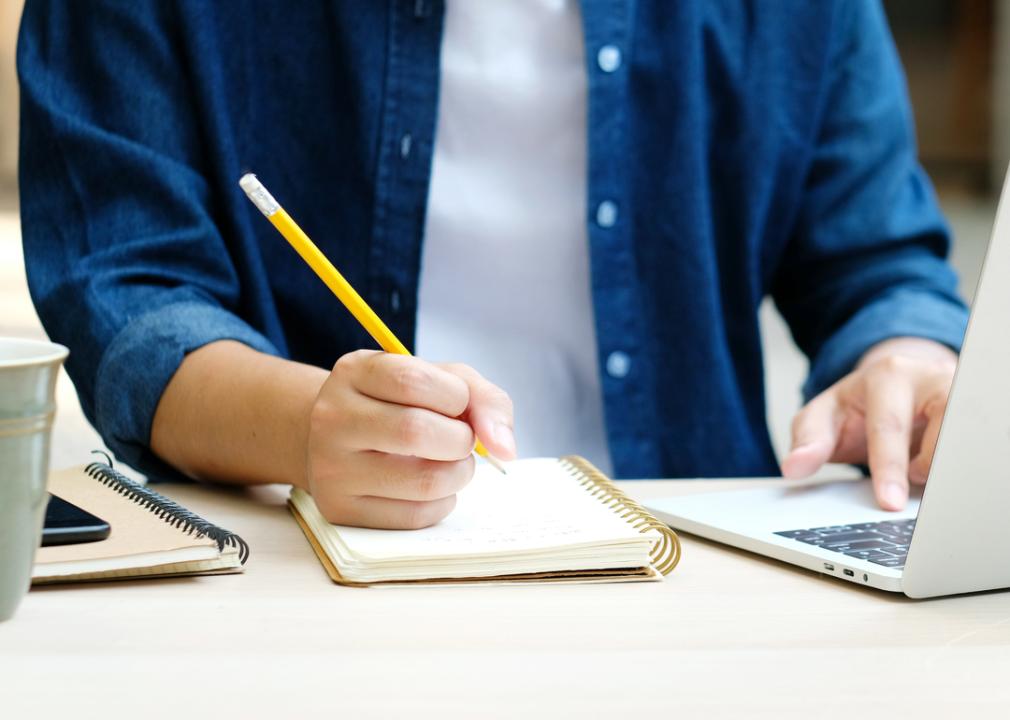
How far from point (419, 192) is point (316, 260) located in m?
0.40

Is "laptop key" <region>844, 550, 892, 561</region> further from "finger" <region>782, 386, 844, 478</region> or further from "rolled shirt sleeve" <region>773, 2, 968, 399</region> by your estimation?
"rolled shirt sleeve" <region>773, 2, 968, 399</region>

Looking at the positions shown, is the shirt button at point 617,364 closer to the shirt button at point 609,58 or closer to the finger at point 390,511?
the shirt button at point 609,58

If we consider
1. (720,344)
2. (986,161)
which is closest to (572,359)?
(720,344)

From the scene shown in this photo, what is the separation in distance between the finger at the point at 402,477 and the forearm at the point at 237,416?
0.07 metres

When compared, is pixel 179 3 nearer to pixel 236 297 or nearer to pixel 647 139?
pixel 236 297

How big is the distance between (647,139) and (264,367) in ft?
1.62

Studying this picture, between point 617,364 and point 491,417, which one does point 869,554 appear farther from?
point 617,364

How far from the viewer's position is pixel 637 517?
61 cm

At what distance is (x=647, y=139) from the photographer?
1.07 meters

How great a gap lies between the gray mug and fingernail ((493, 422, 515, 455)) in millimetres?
220

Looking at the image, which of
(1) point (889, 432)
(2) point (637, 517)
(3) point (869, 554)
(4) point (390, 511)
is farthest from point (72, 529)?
(1) point (889, 432)

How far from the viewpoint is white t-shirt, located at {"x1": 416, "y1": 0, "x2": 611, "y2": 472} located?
1.03 meters

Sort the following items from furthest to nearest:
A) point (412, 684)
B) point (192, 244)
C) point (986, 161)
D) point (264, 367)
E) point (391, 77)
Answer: point (986, 161) < point (391, 77) < point (192, 244) < point (264, 367) < point (412, 684)

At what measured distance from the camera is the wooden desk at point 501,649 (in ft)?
1.37
